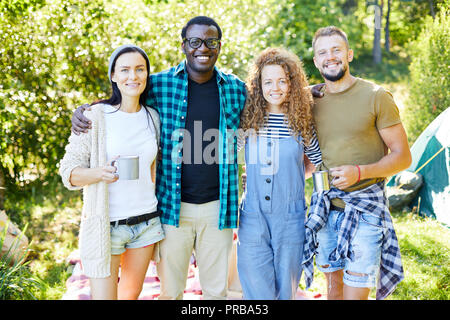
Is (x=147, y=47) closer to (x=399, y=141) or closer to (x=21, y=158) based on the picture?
(x=21, y=158)

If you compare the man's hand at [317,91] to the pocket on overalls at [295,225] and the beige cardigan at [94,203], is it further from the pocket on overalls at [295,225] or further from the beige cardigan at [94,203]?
the beige cardigan at [94,203]

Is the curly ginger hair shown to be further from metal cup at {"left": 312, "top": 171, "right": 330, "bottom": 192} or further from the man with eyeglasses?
metal cup at {"left": 312, "top": 171, "right": 330, "bottom": 192}

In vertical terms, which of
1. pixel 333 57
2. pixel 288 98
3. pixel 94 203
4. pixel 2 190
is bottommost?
pixel 2 190

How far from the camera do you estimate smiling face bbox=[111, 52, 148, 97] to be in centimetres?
285

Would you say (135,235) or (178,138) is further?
(178,138)

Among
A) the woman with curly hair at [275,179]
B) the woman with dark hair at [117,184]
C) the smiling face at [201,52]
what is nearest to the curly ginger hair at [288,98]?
the woman with curly hair at [275,179]

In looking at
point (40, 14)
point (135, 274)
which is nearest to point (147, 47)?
point (40, 14)

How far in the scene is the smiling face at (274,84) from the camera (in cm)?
295

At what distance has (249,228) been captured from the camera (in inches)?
118

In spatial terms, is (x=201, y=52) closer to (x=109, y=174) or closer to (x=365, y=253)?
(x=109, y=174)

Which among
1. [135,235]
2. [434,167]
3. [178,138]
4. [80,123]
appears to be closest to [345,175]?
[178,138]

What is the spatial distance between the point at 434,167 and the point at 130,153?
493 cm

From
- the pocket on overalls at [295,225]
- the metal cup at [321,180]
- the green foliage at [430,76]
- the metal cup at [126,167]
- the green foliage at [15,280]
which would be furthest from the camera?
the green foliage at [430,76]
